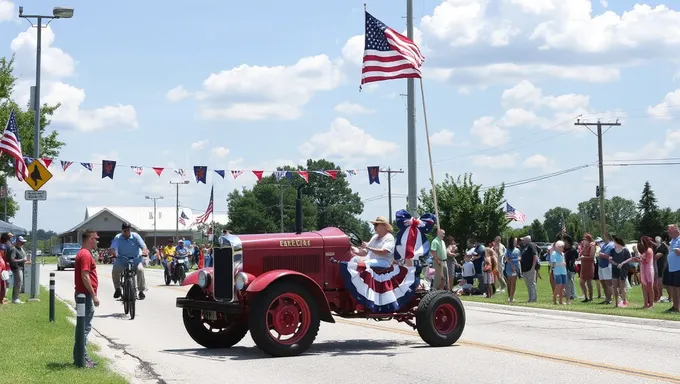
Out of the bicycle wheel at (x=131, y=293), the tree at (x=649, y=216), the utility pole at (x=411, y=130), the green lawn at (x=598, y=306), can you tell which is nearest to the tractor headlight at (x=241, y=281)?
the bicycle wheel at (x=131, y=293)

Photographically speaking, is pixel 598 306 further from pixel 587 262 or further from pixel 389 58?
pixel 389 58

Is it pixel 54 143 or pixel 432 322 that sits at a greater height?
pixel 54 143

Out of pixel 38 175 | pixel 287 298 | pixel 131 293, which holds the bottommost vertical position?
pixel 131 293

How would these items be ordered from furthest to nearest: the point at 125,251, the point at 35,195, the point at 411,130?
the point at 411,130 < the point at 35,195 < the point at 125,251

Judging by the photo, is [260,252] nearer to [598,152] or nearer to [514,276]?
[514,276]

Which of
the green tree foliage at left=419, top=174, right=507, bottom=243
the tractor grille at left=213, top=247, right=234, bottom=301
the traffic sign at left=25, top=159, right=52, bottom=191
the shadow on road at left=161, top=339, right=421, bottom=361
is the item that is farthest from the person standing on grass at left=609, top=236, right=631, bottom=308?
the green tree foliage at left=419, top=174, right=507, bottom=243

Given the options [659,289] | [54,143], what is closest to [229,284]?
[659,289]

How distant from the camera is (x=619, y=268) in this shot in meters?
22.5

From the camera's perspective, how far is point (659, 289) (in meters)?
24.5

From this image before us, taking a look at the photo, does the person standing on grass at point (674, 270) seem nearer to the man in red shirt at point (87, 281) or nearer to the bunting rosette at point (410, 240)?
the bunting rosette at point (410, 240)

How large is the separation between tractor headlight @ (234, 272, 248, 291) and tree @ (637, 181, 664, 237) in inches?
3265

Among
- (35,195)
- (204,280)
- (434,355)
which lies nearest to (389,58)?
(204,280)

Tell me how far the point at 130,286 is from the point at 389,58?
7.45 meters

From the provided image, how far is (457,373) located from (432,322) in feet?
8.39
